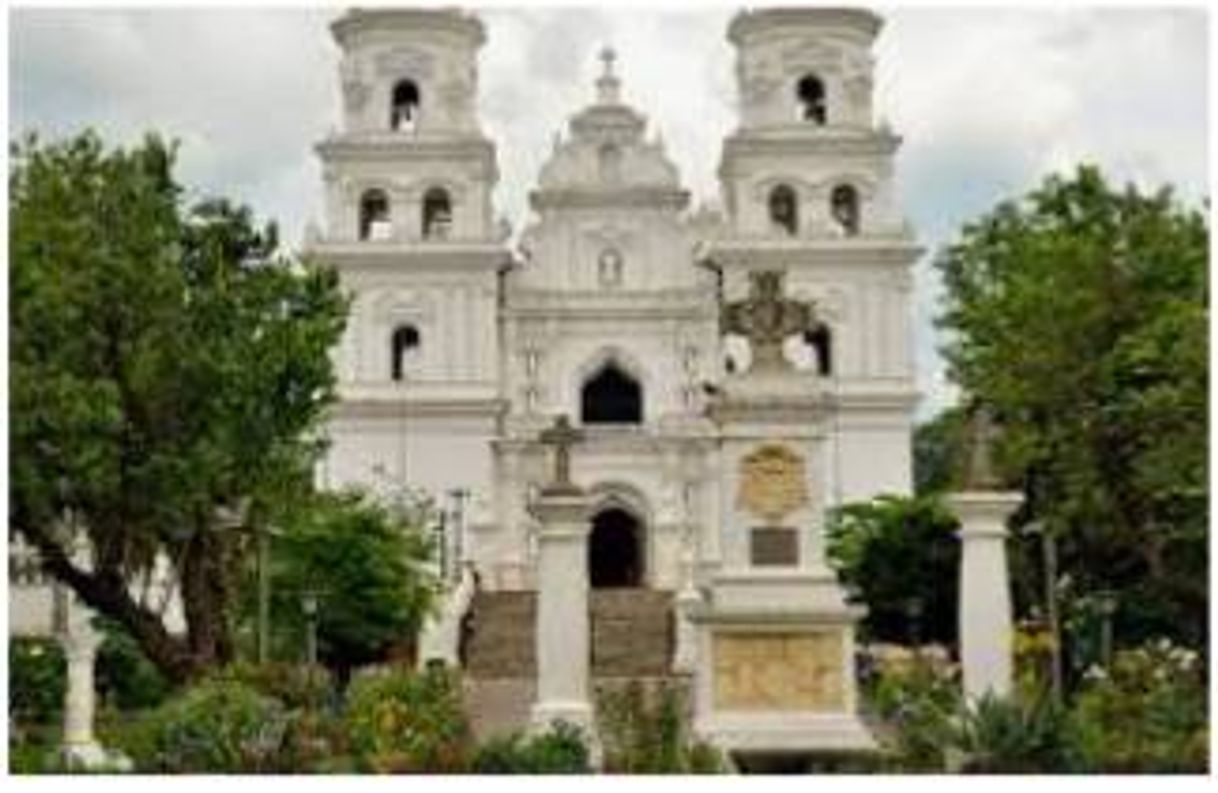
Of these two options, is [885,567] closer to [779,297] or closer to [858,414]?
[858,414]

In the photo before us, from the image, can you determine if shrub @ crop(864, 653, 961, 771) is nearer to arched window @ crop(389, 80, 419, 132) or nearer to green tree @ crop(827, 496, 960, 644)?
green tree @ crop(827, 496, 960, 644)

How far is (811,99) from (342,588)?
1670cm

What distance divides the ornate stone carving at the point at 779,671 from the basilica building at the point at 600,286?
22.3 meters

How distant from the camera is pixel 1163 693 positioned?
733 inches

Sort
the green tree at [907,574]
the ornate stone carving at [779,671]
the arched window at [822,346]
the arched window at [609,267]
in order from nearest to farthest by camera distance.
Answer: the ornate stone carving at [779,671] < the green tree at [907,574] < the arched window at [822,346] < the arched window at [609,267]

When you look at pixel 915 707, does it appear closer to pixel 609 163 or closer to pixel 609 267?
pixel 609 267

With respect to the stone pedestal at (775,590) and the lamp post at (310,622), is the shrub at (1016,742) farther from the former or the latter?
the lamp post at (310,622)

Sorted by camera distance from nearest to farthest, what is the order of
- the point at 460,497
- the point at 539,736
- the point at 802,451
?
the point at 539,736, the point at 802,451, the point at 460,497

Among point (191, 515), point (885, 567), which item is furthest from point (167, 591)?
point (885, 567)

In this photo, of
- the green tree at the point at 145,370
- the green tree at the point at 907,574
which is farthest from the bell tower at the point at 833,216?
the green tree at the point at 145,370

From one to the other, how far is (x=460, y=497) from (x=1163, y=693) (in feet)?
84.0

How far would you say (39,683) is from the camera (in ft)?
88.3

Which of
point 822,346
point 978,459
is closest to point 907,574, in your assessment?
point 822,346

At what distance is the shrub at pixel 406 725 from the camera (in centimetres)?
1722
